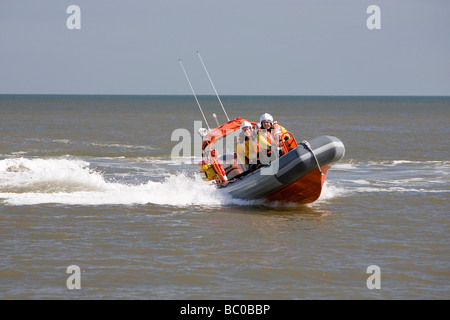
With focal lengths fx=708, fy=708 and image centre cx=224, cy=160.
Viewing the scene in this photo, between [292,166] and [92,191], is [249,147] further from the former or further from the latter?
[92,191]

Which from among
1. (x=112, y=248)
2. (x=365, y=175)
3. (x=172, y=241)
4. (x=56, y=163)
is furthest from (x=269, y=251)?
(x=56, y=163)

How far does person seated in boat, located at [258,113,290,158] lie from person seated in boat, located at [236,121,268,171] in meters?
0.11

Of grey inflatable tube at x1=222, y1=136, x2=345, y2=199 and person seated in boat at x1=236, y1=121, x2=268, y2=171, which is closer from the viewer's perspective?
grey inflatable tube at x1=222, y1=136, x2=345, y2=199

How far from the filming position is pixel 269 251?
415 inches

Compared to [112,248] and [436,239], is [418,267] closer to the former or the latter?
[436,239]

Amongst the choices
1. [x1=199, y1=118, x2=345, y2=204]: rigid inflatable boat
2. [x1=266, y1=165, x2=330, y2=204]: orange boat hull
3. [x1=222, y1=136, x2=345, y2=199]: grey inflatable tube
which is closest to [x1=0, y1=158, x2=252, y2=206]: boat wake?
[x1=199, y1=118, x2=345, y2=204]: rigid inflatable boat

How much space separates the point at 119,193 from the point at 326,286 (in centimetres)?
741

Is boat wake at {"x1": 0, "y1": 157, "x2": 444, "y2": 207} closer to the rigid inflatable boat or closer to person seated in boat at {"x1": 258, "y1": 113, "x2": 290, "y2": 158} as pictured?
the rigid inflatable boat

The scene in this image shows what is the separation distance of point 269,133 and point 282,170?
0.90 metres

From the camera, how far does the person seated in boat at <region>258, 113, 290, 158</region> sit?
13500 mm

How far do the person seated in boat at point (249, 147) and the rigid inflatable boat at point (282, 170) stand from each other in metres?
0.14
